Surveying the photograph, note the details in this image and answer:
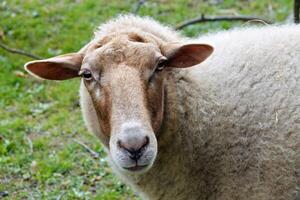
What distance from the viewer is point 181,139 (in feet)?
14.6

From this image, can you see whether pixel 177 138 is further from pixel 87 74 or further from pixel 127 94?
pixel 87 74

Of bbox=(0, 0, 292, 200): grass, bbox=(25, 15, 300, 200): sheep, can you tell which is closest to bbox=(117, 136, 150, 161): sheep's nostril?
bbox=(25, 15, 300, 200): sheep

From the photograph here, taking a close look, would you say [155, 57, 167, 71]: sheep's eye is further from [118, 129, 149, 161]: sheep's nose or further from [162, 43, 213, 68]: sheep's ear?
[118, 129, 149, 161]: sheep's nose

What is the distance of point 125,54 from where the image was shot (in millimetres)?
4172

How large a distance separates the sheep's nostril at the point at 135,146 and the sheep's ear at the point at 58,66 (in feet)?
2.66

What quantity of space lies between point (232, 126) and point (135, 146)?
2.86ft

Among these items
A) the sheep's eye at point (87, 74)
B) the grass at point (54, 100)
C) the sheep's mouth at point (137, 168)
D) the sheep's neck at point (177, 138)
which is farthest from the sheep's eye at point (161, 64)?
the grass at point (54, 100)

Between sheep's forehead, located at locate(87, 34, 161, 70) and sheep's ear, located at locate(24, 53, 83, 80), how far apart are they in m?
0.18

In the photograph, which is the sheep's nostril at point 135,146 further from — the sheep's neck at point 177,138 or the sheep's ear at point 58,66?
the sheep's ear at point 58,66

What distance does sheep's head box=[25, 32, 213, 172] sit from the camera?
12.7ft

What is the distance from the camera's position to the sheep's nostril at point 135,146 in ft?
12.5

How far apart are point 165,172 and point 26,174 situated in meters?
2.48

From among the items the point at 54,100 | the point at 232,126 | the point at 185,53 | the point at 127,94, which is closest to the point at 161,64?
the point at 185,53

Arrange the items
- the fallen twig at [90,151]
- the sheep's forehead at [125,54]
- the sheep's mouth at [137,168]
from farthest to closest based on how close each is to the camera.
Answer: the fallen twig at [90,151] < the sheep's forehead at [125,54] < the sheep's mouth at [137,168]
